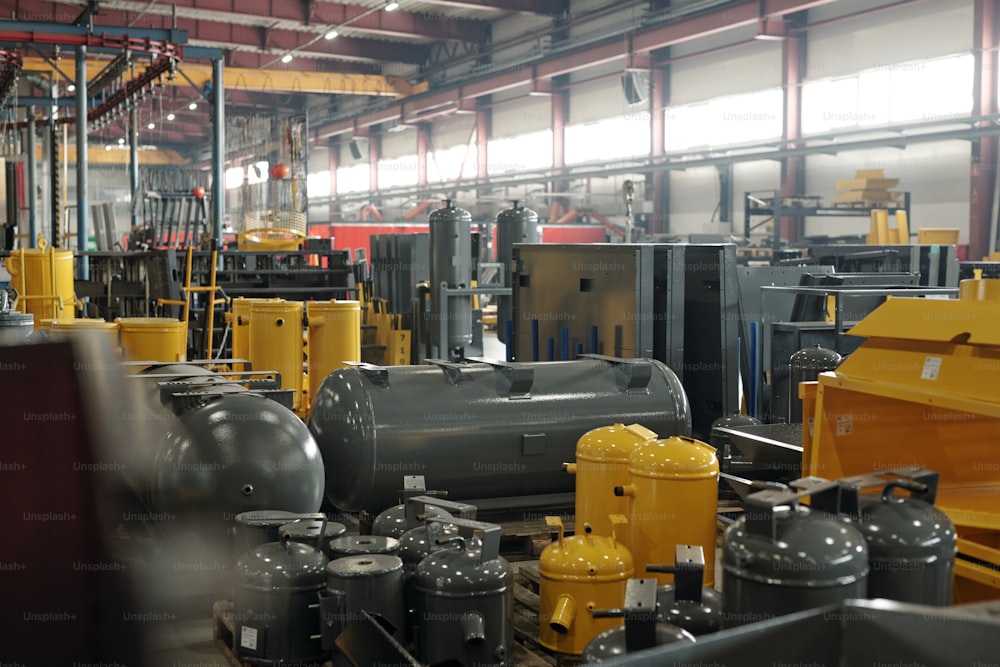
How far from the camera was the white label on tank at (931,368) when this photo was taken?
3.25 metres

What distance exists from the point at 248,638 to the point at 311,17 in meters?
16.5

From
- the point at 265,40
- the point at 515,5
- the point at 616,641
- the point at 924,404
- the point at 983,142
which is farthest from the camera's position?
the point at 265,40

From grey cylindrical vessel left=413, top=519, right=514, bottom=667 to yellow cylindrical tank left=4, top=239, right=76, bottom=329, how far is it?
7791 mm

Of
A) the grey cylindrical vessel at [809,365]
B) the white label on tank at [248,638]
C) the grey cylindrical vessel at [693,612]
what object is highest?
the grey cylindrical vessel at [809,365]

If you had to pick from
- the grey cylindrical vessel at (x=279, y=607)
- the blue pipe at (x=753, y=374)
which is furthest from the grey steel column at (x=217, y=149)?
the grey cylindrical vessel at (x=279, y=607)

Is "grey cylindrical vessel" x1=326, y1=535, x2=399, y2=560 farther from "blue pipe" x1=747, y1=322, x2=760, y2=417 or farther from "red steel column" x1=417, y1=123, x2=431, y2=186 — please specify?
"red steel column" x1=417, y1=123, x2=431, y2=186

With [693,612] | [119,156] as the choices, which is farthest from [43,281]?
[119,156]

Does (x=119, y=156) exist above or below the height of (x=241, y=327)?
above

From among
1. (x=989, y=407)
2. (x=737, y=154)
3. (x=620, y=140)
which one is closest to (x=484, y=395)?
(x=989, y=407)

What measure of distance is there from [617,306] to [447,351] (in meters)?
3.79

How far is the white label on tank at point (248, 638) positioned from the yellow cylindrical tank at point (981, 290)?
2727 mm

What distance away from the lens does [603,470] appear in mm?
3965

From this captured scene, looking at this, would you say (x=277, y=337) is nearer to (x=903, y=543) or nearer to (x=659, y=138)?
(x=903, y=543)

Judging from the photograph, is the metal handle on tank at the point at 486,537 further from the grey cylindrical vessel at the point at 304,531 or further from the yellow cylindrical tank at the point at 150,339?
the yellow cylindrical tank at the point at 150,339
